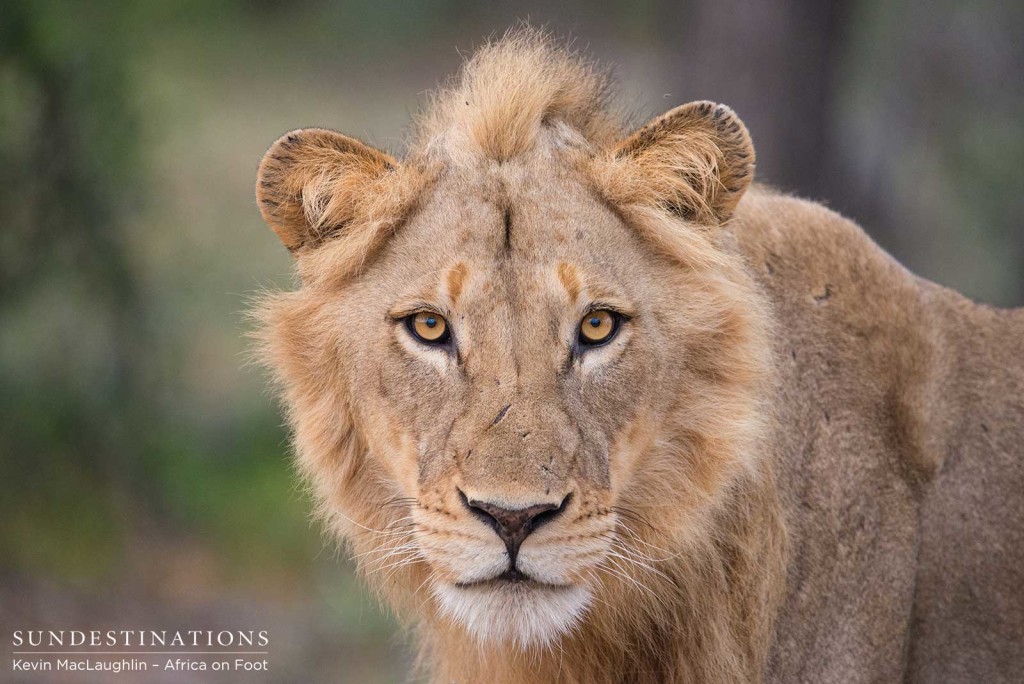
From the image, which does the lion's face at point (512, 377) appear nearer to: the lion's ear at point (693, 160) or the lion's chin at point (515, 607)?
the lion's chin at point (515, 607)

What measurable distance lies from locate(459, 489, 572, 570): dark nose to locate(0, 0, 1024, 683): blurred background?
11.5 ft

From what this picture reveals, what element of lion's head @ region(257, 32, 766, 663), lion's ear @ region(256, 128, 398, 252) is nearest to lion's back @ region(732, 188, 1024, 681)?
lion's head @ region(257, 32, 766, 663)

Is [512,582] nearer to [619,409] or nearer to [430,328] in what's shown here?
[619,409]

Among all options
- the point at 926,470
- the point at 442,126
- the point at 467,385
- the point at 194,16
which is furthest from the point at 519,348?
the point at 194,16

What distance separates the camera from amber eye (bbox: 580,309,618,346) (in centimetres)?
291

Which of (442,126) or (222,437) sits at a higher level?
(442,126)

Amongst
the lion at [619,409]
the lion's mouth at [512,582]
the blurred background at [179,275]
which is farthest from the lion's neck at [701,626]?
the blurred background at [179,275]

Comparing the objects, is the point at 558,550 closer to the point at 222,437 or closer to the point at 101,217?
the point at 101,217

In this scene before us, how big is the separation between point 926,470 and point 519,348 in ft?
4.40

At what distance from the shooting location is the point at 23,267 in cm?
726

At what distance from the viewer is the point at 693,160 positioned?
3082 mm

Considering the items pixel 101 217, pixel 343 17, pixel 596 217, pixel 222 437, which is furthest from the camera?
pixel 343 17

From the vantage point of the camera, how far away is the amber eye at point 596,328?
2910mm

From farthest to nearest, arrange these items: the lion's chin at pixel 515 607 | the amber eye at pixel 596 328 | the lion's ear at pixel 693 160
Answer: the lion's ear at pixel 693 160
the amber eye at pixel 596 328
the lion's chin at pixel 515 607
